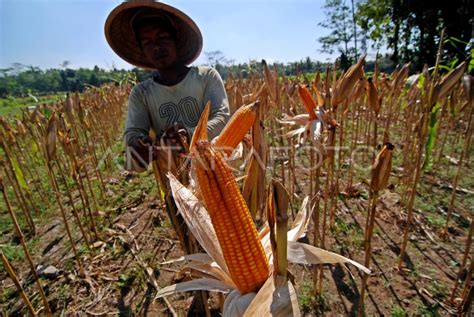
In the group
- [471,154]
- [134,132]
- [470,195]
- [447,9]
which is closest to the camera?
[134,132]

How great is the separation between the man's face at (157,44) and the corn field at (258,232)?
2.74ft

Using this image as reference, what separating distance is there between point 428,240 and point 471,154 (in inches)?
121

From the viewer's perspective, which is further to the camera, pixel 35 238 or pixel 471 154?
pixel 471 154

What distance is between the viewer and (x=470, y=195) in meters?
3.30

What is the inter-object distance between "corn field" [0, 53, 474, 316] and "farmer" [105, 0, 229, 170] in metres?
0.48

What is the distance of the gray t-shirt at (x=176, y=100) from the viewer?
7.10ft

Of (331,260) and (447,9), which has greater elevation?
(447,9)

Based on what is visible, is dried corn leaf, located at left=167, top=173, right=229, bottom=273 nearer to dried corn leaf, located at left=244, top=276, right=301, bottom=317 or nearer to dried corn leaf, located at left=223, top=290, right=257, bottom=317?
dried corn leaf, located at left=223, top=290, right=257, bottom=317

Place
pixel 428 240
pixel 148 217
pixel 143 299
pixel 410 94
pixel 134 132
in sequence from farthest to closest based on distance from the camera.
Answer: pixel 410 94 < pixel 148 217 < pixel 428 240 < pixel 143 299 < pixel 134 132

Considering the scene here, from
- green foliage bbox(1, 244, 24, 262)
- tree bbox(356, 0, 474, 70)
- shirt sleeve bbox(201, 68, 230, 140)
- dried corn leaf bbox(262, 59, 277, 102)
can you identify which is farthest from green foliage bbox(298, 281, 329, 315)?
tree bbox(356, 0, 474, 70)

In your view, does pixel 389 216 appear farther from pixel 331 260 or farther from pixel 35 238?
pixel 35 238

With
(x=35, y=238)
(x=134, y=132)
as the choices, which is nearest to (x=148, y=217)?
(x=35, y=238)

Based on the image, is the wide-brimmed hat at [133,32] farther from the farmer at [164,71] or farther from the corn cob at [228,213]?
the corn cob at [228,213]

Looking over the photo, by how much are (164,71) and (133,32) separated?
0.40 meters
